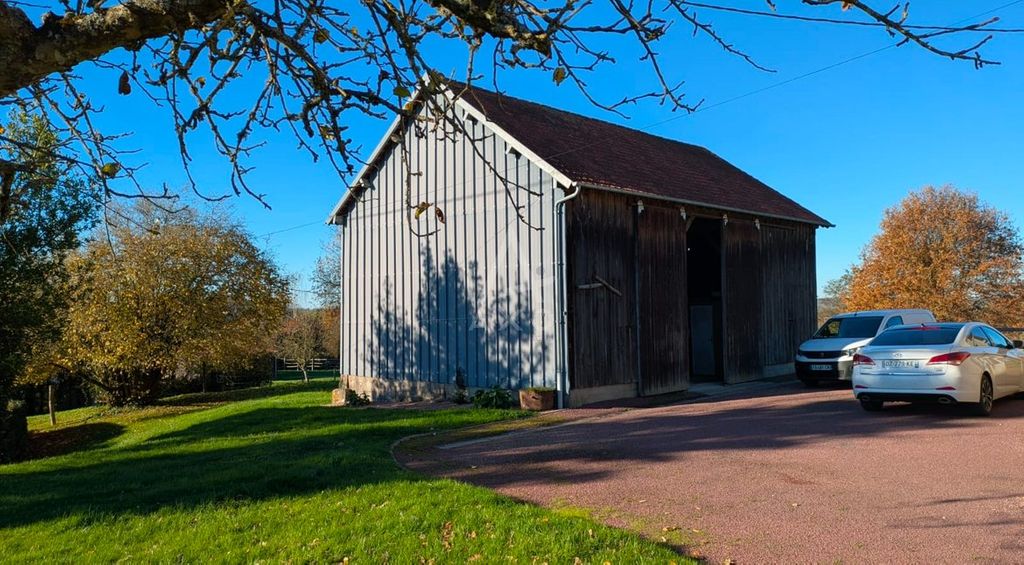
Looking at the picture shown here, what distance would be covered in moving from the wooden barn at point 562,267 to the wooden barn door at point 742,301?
0.18 feet

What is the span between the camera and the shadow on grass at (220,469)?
7.39m

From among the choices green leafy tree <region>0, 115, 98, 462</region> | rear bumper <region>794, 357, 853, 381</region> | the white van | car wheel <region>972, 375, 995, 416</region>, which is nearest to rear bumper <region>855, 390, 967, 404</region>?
car wheel <region>972, 375, 995, 416</region>

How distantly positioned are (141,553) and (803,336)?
20.0 metres

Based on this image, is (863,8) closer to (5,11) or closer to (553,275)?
(5,11)

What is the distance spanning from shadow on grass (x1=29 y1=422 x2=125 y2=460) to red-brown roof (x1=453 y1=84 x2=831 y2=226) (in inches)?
517

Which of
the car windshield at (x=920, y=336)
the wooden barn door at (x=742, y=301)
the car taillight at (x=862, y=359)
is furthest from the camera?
the wooden barn door at (x=742, y=301)

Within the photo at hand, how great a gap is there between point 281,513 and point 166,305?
19191mm

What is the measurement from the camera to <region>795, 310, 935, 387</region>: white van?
15.9 m

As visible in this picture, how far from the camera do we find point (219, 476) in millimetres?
8242

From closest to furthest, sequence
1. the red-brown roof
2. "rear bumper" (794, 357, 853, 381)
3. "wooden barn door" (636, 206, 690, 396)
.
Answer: the red-brown roof → "wooden barn door" (636, 206, 690, 396) → "rear bumper" (794, 357, 853, 381)

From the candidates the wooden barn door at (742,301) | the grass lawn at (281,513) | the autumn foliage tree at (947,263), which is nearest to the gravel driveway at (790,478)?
the grass lawn at (281,513)

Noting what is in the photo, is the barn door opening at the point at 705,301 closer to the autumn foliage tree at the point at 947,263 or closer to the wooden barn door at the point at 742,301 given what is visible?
the wooden barn door at the point at 742,301

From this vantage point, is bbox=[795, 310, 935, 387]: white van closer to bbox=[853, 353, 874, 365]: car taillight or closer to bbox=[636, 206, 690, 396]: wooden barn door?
bbox=[636, 206, 690, 396]: wooden barn door

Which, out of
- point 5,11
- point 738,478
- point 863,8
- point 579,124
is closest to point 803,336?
point 579,124
